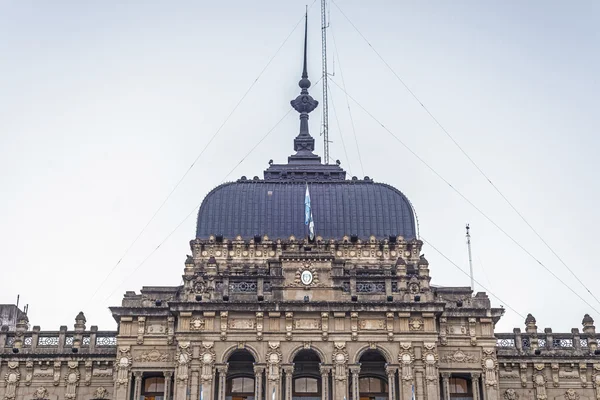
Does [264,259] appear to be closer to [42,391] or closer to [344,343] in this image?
[344,343]

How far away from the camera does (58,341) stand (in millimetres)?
65500

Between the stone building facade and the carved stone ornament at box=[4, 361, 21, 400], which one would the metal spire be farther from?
the carved stone ornament at box=[4, 361, 21, 400]

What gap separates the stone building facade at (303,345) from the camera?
58.8 metres


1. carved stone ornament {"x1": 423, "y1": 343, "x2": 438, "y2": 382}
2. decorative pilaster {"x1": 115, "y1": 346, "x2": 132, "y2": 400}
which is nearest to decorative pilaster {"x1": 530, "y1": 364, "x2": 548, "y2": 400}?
carved stone ornament {"x1": 423, "y1": 343, "x2": 438, "y2": 382}

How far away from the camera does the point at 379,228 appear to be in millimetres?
72438

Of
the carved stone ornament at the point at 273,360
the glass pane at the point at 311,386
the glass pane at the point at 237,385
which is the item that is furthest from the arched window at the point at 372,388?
the glass pane at the point at 237,385

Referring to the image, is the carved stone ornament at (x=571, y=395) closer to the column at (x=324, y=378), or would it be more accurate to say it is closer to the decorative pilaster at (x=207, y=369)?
the column at (x=324, y=378)

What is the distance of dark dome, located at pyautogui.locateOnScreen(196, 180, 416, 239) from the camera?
7219cm

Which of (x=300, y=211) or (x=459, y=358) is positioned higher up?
(x=300, y=211)

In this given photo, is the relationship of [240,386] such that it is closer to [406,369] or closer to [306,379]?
[306,379]

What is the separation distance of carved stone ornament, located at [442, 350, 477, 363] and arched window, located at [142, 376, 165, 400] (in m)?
19.7

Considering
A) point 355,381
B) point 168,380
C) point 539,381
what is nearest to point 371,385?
point 355,381

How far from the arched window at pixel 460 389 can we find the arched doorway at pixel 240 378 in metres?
14.0

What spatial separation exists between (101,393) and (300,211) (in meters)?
21.4
